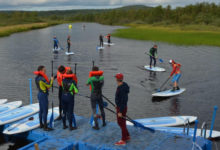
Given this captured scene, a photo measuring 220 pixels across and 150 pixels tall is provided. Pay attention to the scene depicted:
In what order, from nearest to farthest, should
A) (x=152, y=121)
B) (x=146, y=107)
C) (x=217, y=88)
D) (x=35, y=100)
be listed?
(x=152, y=121) < (x=146, y=107) < (x=35, y=100) < (x=217, y=88)

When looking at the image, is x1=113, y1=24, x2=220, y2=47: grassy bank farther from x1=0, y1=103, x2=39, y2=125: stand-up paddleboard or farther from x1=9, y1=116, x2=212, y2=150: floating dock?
x1=9, y1=116, x2=212, y2=150: floating dock

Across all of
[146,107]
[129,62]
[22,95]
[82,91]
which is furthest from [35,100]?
[129,62]

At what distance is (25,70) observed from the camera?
24609mm

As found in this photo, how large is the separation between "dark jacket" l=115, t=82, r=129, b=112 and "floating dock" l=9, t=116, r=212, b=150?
4.75 ft

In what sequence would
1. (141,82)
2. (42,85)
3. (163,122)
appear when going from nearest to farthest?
(42,85) < (163,122) < (141,82)

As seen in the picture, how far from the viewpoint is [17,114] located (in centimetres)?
1216

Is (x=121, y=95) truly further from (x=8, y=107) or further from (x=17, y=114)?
(x=8, y=107)

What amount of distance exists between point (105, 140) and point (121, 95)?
6.56ft

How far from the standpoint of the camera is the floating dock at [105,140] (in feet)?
28.3

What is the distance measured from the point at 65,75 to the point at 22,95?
8.99 m

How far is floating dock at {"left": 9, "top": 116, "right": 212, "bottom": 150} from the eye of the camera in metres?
8.63

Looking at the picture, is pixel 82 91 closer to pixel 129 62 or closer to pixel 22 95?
pixel 22 95

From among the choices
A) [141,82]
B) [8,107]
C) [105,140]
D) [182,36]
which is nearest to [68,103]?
[105,140]

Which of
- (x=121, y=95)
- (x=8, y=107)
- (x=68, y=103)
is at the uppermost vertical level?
(x=121, y=95)
